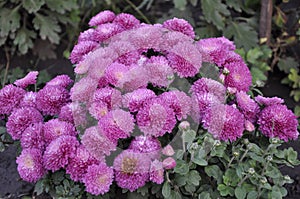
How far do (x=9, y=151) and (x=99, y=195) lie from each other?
899 millimetres

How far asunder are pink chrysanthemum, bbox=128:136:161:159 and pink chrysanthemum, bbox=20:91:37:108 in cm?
46

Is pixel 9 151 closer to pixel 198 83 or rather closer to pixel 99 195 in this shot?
pixel 99 195

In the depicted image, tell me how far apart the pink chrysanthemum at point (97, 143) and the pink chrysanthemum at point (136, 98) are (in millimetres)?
127

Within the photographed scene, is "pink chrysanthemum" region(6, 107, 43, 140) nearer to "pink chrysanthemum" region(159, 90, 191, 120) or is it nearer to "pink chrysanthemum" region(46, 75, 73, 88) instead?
"pink chrysanthemum" region(46, 75, 73, 88)

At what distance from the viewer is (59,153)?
1.47 m

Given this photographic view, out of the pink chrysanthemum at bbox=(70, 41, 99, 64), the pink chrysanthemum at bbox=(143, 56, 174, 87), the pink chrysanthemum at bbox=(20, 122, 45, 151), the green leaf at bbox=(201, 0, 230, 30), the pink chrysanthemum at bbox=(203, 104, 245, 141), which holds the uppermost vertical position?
the pink chrysanthemum at bbox=(143, 56, 174, 87)

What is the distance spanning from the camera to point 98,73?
1624 millimetres

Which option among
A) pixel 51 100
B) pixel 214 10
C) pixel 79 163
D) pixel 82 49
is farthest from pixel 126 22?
pixel 214 10

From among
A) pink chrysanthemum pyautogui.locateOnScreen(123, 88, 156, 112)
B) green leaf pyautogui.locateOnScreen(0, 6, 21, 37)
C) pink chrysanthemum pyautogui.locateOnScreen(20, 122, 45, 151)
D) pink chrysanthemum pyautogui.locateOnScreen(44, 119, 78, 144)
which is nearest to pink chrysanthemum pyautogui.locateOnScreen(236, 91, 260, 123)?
pink chrysanthemum pyautogui.locateOnScreen(123, 88, 156, 112)

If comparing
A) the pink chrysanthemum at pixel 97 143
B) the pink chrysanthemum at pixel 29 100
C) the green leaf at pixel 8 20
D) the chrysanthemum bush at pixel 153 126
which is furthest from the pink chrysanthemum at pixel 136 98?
the green leaf at pixel 8 20

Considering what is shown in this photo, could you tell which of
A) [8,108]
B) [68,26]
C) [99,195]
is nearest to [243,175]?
[99,195]

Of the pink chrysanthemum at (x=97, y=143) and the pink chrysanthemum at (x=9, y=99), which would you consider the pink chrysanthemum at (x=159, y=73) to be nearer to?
the pink chrysanthemum at (x=97, y=143)

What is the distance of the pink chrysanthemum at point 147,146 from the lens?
4.82 feet

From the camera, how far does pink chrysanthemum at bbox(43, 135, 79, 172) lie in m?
1.47
